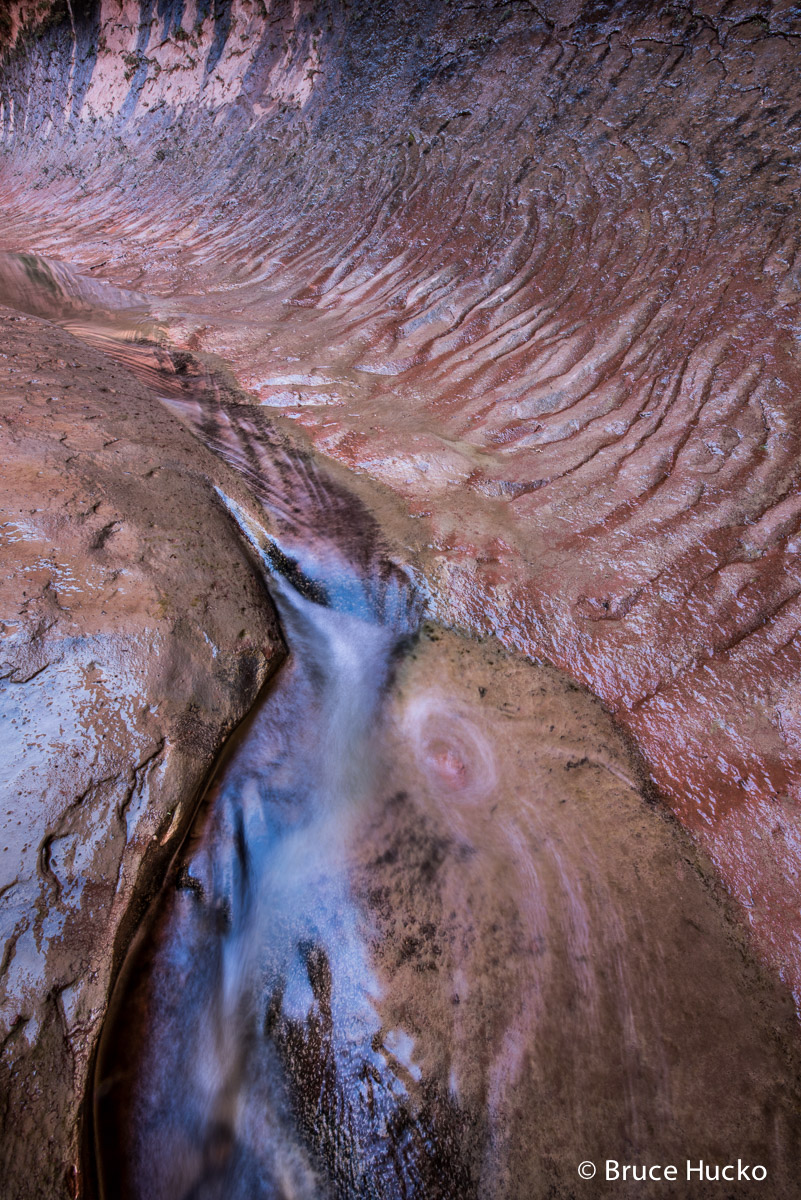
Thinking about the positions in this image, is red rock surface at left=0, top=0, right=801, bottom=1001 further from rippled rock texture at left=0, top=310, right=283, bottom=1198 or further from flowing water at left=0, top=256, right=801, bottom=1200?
rippled rock texture at left=0, top=310, right=283, bottom=1198

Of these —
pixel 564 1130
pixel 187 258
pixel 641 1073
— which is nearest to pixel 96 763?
pixel 564 1130

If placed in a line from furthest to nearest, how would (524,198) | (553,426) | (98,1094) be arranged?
(524,198)
(553,426)
(98,1094)

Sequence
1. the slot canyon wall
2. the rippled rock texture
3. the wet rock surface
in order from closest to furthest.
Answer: the rippled rock texture, the wet rock surface, the slot canyon wall

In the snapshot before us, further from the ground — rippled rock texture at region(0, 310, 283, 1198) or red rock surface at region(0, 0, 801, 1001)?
red rock surface at region(0, 0, 801, 1001)

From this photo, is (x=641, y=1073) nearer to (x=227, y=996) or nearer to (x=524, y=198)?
(x=227, y=996)

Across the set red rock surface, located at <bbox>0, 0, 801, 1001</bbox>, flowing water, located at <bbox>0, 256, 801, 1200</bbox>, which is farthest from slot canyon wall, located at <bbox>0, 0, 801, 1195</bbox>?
flowing water, located at <bbox>0, 256, 801, 1200</bbox>
